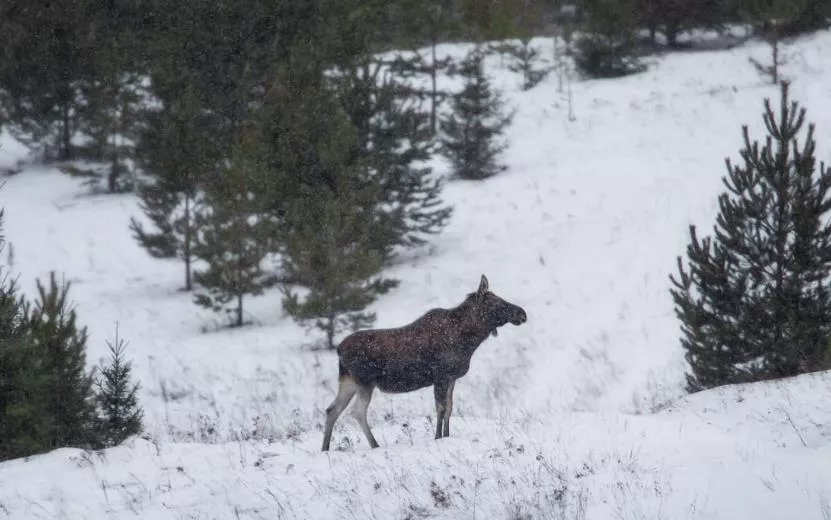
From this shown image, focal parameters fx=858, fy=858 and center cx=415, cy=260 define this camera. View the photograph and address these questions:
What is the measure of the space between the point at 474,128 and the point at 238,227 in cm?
1011

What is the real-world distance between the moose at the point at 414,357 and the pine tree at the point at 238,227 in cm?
1178

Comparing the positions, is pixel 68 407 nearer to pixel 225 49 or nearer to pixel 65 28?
pixel 225 49

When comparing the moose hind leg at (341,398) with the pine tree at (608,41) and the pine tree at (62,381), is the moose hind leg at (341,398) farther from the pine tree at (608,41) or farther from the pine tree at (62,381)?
the pine tree at (608,41)

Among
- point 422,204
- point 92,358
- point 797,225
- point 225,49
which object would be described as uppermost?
point 225,49

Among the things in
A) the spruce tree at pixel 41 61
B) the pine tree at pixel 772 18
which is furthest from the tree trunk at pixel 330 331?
the pine tree at pixel 772 18

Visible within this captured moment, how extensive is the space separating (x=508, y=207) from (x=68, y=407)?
17569mm

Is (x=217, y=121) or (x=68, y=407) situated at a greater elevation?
(x=217, y=121)

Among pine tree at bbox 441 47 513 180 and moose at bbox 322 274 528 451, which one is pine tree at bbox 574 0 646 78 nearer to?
pine tree at bbox 441 47 513 180

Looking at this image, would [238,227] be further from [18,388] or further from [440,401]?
[440,401]

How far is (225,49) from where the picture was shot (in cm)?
3061

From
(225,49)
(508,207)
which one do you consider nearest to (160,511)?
(508,207)

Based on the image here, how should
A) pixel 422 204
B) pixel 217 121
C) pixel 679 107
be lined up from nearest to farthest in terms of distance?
pixel 422 204
pixel 217 121
pixel 679 107

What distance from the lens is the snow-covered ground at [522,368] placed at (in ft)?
23.3

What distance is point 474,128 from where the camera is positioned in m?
27.1
